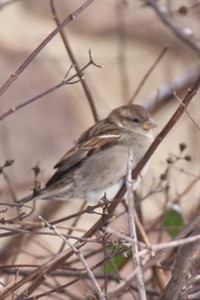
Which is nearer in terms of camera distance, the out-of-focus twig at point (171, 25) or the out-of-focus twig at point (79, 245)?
the out-of-focus twig at point (79, 245)

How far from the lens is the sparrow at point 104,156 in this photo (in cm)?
241

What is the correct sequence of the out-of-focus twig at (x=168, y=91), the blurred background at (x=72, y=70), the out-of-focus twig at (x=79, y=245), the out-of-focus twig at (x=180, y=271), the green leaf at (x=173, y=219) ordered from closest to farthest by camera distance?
the out-of-focus twig at (x=180, y=271), the out-of-focus twig at (x=79, y=245), the green leaf at (x=173, y=219), the out-of-focus twig at (x=168, y=91), the blurred background at (x=72, y=70)

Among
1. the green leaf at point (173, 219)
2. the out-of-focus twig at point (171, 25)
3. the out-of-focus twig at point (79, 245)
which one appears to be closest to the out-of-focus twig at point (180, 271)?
the out-of-focus twig at point (79, 245)

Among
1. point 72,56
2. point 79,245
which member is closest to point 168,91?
point 72,56

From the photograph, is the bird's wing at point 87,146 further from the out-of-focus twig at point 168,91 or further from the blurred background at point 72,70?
the blurred background at point 72,70

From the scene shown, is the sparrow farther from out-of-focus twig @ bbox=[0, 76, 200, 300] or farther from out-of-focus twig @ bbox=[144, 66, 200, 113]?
out-of-focus twig @ bbox=[0, 76, 200, 300]

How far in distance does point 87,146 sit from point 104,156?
90 millimetres

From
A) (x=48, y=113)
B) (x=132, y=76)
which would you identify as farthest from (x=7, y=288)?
(x=132, y=76)

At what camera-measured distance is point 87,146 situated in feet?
7.99

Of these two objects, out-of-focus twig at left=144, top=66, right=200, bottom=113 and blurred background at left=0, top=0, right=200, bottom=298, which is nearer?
out-of-focus twig at left=144, top=66, right=200, bottom=113

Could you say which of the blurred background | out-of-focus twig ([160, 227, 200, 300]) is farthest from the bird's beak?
out-of-focus twig ([160, 227, 200, 300])

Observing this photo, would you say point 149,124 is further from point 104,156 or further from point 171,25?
point 171,25

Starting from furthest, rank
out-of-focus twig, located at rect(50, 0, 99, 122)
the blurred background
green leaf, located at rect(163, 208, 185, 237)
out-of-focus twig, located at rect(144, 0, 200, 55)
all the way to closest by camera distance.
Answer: the blurred background, out-of-focus twig, located at rect(144, 0, 200, 55), green leaf, located at rect(163, 208, 185, 237), out-of-focus twig, located at rect(50, 0, 99, 122)

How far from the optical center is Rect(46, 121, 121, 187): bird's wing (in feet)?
7.88
